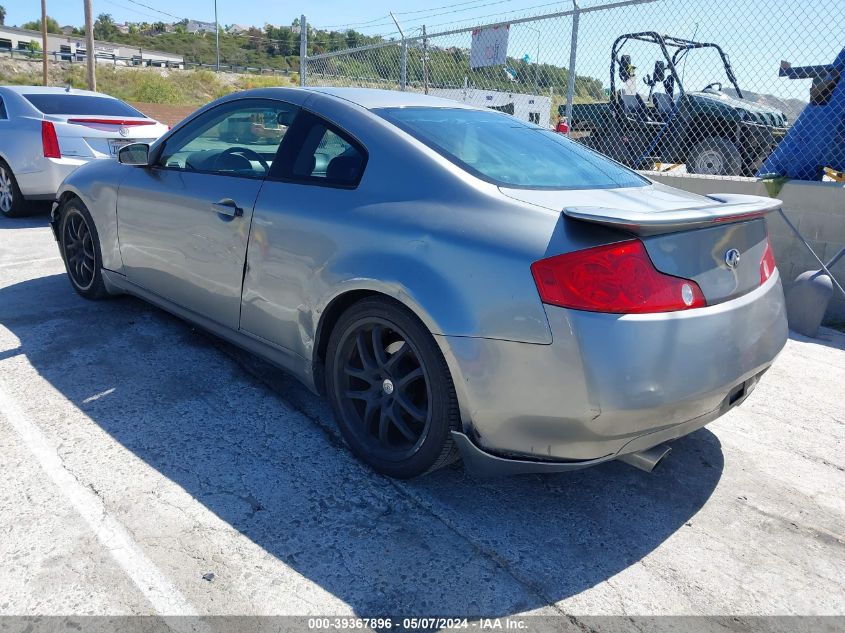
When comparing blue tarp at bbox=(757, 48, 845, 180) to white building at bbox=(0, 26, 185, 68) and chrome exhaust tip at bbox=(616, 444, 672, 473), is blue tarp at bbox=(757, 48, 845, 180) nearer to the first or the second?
chrome exhaust tip at bbox=(616, 444, 672, 473)

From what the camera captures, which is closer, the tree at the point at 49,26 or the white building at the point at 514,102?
the white building at the point at 514,102

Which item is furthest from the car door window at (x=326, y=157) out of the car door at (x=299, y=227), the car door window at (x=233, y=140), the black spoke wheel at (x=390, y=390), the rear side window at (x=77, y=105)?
the rear side window at (x=77, y=105)

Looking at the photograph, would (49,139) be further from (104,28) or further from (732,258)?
(104,28)

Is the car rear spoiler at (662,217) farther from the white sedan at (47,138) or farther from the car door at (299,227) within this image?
the white sedan at (47,138)

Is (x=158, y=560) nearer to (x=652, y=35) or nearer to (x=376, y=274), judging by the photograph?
(x=376, y=274)

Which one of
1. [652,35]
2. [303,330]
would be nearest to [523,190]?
[303,330]

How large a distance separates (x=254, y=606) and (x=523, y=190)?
5.65ft

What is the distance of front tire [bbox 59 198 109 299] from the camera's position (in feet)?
15.1

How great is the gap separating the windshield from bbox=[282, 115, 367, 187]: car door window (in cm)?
22

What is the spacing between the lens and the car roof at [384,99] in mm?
3285

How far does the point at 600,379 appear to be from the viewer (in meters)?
2.23

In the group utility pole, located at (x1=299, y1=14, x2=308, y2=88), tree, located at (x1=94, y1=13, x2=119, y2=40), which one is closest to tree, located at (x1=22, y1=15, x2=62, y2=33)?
tree, located at (x1=94, y1=13, x2=119, y2=40)

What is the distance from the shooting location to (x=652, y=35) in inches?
310

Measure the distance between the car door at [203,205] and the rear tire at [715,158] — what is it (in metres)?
5.89
